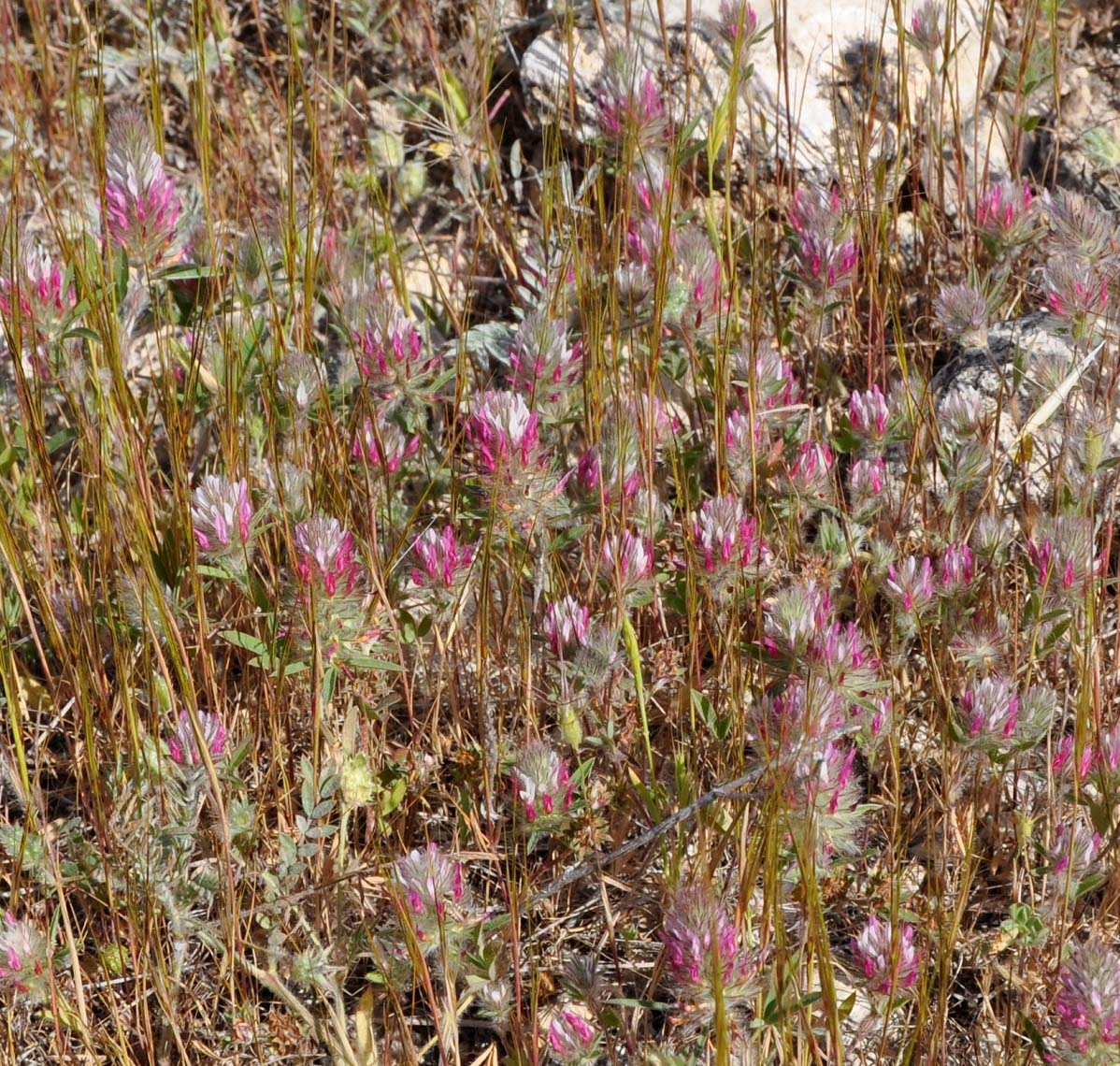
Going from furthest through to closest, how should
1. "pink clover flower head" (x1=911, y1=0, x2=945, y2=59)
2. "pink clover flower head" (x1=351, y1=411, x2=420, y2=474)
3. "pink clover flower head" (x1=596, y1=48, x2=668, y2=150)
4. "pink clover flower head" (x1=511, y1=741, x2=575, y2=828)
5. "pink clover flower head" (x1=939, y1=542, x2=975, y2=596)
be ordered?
"pink clover flower head" (x1=911, y1=0, x2=945, y2=59) < "pink clover flower head" (x1=596, y1=48, x2=668, y2=150) < "pink clover flower head" (x1=351, y1=411, x2=420, y2=474) < "pink clover flower head" (x1=939, y1=542, x2=975, y2=596) < "pink clover flower head" (x1=511, y1=741, x2=575, y2=828)

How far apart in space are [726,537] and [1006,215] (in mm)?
1062

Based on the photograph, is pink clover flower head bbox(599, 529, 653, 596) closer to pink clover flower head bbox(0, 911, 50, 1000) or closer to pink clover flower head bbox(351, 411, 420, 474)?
pink clover flower head bbox(351, 411, 420, 474)

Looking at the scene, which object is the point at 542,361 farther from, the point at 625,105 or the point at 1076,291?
the point at 1076,291

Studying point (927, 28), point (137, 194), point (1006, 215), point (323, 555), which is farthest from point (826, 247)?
point (137, 194)

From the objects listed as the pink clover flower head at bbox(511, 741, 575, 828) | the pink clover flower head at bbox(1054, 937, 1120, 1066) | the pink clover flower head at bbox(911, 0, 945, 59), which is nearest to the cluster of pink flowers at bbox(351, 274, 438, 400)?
the pink clover flower head at bbox(511, 741, 575, 828)

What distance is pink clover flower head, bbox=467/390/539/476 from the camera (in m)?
2.16

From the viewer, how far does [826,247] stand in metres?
2.59

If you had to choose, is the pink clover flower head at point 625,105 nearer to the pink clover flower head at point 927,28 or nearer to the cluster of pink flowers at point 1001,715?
the pink clover flower head at point 927,28

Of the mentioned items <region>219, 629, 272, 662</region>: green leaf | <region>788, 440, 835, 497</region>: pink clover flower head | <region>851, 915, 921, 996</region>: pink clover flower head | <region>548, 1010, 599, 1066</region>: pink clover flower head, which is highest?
<region>788, 440, 835, 497</region>: pink clover flower head

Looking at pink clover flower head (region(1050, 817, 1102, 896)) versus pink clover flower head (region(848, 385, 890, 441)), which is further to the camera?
pink clover flower head (region(848, 385, 890, 441))

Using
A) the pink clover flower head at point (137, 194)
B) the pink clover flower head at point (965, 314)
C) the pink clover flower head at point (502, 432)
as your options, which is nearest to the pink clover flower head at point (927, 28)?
the pink clover flower head at point (965, 314)

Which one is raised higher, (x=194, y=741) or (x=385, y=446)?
(x=385, y=446)

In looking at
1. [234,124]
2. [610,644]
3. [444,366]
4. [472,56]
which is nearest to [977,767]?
[610,644]

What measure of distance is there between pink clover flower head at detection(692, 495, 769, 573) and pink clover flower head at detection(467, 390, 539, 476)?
0.32 m
